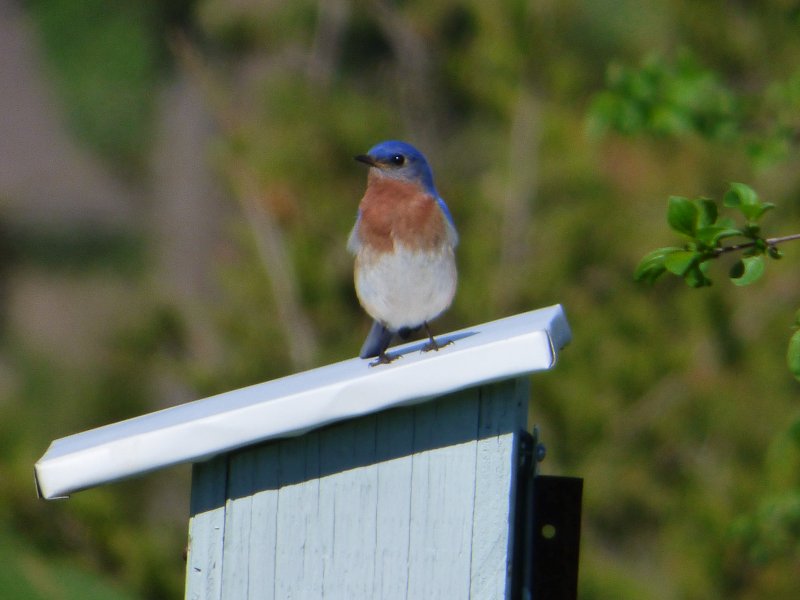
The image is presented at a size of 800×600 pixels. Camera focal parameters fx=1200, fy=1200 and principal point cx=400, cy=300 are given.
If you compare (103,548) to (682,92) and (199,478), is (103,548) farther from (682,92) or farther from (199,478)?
(682,92)

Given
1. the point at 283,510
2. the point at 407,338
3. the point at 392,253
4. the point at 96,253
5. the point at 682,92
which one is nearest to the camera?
the point at 283,510

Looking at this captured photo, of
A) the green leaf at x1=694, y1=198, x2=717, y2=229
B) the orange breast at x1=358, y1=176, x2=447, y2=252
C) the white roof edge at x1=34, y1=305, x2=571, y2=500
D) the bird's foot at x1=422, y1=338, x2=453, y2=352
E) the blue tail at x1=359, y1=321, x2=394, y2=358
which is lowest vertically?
the white roof edge at x1=34, y1=305, x2=571, y2=500

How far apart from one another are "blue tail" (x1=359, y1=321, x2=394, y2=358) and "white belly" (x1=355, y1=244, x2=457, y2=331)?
3 cm

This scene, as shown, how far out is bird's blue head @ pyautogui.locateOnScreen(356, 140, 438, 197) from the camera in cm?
363

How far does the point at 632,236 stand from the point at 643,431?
996 millimetres

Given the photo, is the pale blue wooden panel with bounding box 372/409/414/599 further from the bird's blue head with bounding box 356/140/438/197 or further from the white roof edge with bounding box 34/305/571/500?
the bird's blue head with bounding box 356/140/438/197

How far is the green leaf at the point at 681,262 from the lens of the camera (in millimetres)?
2413

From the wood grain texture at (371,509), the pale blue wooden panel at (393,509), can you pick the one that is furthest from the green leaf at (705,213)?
the pale blue wooden panel at (393,509)

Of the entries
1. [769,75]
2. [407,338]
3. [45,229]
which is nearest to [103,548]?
[407,338]

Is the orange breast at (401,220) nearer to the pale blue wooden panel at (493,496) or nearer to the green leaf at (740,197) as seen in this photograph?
the pale blue wooden panel at (493,496)

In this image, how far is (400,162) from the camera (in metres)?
3.67

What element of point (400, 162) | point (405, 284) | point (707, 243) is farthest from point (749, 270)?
point (400, 162)

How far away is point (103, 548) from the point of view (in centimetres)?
508

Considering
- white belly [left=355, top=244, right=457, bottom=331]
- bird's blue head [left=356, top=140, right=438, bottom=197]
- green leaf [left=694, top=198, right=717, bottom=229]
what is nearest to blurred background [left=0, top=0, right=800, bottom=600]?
bird's blue head [left=356, top=140, right=438, bottom=197]
